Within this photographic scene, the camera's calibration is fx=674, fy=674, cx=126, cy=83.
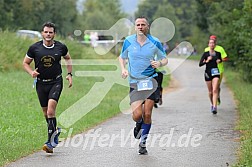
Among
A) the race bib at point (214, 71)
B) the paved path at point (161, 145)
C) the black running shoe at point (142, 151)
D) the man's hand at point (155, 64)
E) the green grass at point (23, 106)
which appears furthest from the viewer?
the race bib at point (214, 71)

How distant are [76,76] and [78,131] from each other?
1549 centimetres

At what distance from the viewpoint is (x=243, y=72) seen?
90.7ft

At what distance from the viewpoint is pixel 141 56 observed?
1059 centimetres

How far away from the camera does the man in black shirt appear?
419 inches

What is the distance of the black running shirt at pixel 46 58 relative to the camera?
34.9 feet

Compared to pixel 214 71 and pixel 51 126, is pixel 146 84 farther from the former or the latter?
pixel 214 71

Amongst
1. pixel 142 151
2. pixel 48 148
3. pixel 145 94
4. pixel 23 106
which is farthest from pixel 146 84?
pixel 23 106

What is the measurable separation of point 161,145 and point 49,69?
2.38 metres

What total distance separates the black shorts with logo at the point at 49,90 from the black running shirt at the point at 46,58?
112mm

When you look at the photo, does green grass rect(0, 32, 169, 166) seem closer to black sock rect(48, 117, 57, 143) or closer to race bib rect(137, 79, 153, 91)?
black sock rect(48, 117, 57, 143)

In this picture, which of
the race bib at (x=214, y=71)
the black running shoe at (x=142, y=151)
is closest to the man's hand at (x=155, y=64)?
the black running shoe at (x=142, y=151)

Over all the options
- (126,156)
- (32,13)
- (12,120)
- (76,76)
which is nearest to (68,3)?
(32,13)

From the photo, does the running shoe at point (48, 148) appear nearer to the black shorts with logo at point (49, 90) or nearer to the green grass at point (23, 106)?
the green grass at point (23, 106)

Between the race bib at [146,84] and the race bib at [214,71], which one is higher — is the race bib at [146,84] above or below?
above
